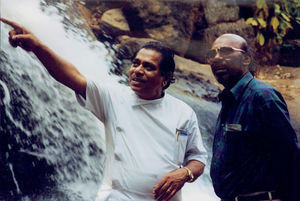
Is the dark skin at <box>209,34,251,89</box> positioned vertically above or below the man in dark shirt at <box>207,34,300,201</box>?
above

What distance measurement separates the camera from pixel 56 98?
255cm

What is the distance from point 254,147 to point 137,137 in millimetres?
469

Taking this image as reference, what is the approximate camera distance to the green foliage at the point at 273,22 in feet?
13.4

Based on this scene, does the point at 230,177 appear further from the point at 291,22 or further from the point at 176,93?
the point at 291,22

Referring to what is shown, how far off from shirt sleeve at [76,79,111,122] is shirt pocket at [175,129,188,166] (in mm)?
307

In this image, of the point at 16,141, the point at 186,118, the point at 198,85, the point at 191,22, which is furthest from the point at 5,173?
the point at 191,22

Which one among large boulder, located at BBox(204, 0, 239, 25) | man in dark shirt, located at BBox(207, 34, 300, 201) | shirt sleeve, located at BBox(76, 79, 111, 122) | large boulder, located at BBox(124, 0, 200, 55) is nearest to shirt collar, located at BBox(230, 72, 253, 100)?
man in dark shirt, located at BBox(207, 34, 300, 201)

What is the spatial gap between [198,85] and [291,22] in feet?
4.58

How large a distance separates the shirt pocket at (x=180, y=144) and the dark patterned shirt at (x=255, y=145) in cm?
17

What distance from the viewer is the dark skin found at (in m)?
1.69

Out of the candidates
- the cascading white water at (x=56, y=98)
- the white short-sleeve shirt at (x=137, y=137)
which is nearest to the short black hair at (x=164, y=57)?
the white short-sleeve shirt at (x=137, y=137)

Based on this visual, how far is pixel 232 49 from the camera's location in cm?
173

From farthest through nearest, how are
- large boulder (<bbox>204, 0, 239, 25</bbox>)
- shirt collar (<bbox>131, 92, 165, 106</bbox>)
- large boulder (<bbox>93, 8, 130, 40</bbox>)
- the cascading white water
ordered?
large boulder (<bbox>204, 0, 239, 25</bbox>)
large boulder (<bbox>93, 8, 130, 40</bbox>)
the cascading white water
shirt collar (<bbox>131, 92, 165, 106</bbox>)

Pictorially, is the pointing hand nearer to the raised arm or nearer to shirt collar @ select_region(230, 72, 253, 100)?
the raised arm
